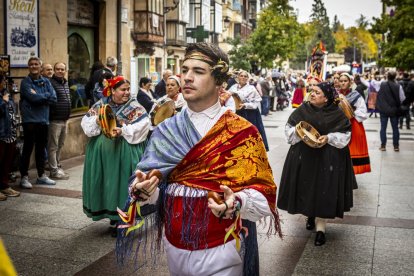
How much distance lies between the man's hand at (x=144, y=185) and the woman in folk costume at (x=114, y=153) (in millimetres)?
3388

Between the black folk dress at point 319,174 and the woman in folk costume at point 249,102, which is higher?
the woman in folk costume at point 249,102

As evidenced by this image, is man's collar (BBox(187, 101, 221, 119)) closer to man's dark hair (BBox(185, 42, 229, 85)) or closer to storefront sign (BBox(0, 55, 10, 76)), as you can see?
man's dark hair (BBox(185, 42, 229, 85))

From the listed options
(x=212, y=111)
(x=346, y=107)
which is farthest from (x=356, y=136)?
(x=212, y=111)

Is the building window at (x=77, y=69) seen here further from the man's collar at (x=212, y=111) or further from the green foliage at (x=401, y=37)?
the green foliage at (x=401, y=37)

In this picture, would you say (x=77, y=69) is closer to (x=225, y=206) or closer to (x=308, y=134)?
(x=308, y=134)

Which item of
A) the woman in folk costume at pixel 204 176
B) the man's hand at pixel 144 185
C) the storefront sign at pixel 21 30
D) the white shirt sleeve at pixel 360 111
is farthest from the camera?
the storefront sign at pixel 21 30

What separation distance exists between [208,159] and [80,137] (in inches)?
373

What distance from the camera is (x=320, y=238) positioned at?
6207mm

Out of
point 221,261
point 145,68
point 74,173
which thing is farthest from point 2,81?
point 145,68

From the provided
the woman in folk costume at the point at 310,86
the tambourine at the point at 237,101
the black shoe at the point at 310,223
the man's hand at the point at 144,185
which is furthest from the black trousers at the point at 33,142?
the man's hand at the point at 144,185

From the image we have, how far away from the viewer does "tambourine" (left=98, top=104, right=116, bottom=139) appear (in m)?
6.21

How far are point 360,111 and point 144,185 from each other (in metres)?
6.52

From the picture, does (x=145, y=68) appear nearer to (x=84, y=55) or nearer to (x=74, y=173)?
(x=84, y=55)

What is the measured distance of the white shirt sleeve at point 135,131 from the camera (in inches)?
250
